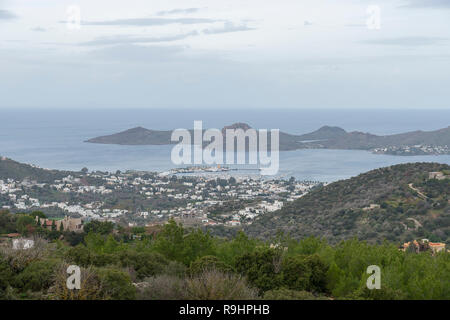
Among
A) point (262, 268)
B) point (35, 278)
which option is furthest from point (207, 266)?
point (35, 278)

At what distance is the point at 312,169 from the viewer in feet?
204

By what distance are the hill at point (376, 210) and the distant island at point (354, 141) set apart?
40516 mm

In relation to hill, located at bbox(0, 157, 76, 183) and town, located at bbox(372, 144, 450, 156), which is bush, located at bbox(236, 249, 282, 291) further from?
town, located at bbox(372, 144, 450, 156)

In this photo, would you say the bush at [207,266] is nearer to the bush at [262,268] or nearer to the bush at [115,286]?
the bush at [262,268]

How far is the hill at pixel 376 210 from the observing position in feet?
69.0

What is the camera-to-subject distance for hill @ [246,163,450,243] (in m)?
21.0

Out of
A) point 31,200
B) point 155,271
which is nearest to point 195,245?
point 155,271

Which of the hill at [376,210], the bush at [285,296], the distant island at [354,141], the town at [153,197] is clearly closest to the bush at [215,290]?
the bush at [285,296]

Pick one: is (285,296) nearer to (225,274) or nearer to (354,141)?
(225,274)

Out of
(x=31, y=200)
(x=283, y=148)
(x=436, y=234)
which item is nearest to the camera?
(x=436, y=234)

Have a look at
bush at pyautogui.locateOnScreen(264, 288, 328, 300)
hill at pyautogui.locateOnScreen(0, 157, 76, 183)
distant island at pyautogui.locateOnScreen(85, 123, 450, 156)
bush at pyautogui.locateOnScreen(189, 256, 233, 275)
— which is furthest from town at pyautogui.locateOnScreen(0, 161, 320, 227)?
distant island at pyautogui.locateOnScreen(85, 123, 450, 156)

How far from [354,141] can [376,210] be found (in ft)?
191
